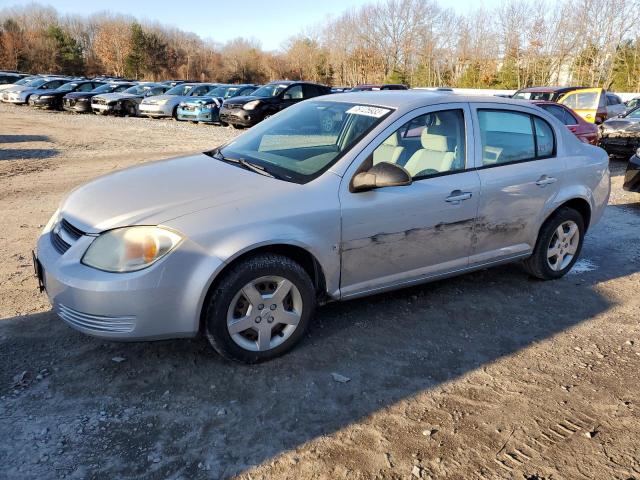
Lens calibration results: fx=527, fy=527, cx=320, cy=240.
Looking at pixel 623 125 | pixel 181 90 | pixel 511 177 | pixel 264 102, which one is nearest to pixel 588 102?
pixel 623 125

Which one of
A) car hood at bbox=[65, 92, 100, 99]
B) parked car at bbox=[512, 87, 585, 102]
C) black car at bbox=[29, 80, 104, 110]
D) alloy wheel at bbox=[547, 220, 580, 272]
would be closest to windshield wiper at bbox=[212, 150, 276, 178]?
alloy wheel at bbox=[547, 220, 580, 272]

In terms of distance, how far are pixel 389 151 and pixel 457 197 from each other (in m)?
0.63

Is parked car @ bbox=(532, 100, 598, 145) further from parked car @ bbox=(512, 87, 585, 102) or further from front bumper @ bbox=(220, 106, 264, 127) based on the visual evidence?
front bumper @ bbox=(220, 106, 264, 127)

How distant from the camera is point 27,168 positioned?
9.93m

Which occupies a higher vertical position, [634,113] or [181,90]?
[181,90]

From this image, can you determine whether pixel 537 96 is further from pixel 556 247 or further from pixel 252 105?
pixel 556 247

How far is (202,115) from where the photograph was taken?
20.0 meters

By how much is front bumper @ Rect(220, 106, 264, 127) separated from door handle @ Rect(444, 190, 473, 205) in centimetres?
1401

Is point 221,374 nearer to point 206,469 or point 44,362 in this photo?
point 206,469

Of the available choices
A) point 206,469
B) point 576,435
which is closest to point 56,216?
point 206,469

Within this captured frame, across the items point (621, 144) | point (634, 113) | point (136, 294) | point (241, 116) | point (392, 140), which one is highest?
point (392, 140)

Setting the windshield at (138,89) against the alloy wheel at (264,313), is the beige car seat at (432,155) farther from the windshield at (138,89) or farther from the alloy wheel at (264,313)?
the windshield at (138,89)

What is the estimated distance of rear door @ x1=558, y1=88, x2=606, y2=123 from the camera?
14.6m

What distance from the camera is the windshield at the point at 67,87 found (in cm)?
2553
